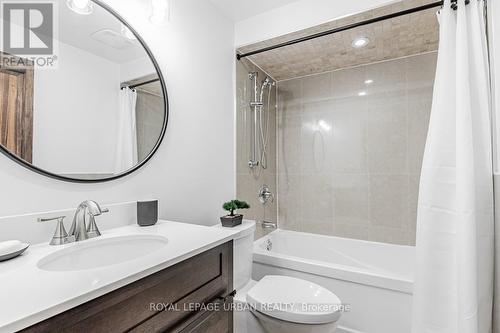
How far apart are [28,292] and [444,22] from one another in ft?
6.40

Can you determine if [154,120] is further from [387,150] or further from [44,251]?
[387,150]

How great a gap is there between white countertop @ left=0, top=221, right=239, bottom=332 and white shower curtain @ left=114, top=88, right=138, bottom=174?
0.44 m

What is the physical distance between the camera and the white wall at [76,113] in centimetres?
93

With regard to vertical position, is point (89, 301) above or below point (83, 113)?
below

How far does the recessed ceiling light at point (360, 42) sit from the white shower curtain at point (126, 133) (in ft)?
5.54

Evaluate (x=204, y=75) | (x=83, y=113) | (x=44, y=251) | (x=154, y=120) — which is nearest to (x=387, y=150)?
(x=204, y=75)

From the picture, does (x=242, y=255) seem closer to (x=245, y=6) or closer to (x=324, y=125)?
(x=324, y=125)

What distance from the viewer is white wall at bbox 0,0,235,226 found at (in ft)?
3.07

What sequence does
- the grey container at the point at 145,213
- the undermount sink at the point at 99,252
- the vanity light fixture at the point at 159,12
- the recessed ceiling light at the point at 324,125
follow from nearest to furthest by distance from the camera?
1. the undermount sink at the point at 99,252
2. the grey container at the point at 145,213
3. the vanity light fixture at the point at 159,12
4. the recessed ceiling light at the point at 324,125

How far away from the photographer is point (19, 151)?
34.0 inches

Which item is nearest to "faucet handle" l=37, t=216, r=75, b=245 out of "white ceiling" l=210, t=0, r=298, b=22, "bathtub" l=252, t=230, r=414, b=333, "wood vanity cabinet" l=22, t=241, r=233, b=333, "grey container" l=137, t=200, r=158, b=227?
"grey container" l=137, t=200, r=158, b=227

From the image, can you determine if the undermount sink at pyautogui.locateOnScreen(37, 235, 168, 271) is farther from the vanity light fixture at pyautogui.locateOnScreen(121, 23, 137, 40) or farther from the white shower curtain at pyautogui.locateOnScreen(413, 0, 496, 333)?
the white shower curtain at pyautogui.locateOnScreen(413, 0, 496, 333)

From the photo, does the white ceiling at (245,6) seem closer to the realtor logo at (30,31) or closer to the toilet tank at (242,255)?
the realtor logo at (30,31)

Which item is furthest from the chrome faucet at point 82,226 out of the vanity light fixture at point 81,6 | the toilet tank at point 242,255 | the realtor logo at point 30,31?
the vanity light fixture at point 81,6
